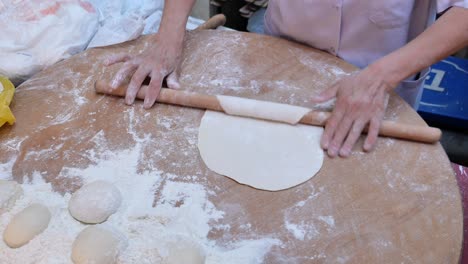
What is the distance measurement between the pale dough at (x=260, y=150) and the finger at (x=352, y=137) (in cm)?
6

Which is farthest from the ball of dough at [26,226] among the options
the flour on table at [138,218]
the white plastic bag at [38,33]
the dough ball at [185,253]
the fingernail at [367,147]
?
the fingernail at [367,147]

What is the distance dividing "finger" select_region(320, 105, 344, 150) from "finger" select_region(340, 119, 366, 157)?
0.04 m

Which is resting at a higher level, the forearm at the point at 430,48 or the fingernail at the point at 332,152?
the forearm at the point at 430,48

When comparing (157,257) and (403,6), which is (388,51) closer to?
(403,6)

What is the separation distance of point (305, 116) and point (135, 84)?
1.70 ft

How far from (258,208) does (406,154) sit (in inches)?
16.8

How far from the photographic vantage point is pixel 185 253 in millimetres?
926

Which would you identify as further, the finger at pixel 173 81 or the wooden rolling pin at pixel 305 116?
the finger at pixel 173 81

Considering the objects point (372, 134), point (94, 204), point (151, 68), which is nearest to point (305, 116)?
point (372, 134)

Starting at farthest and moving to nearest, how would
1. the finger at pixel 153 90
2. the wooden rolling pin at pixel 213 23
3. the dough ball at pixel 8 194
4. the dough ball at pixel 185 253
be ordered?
the wooden rolling pin at pixel 213 23 < the finger at pixel 153 90 < the dough ball at pixel 8 194 < the dough ball at pixel 185 253

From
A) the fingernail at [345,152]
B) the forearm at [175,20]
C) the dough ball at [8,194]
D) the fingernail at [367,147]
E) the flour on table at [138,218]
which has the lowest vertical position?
the flour on table at [138,218]

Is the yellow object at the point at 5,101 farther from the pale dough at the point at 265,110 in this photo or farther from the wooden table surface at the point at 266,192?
the pale dough at the point at 265,110

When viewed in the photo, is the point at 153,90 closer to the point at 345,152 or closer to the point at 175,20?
the point at 175,20

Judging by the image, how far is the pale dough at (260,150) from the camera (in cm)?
110
